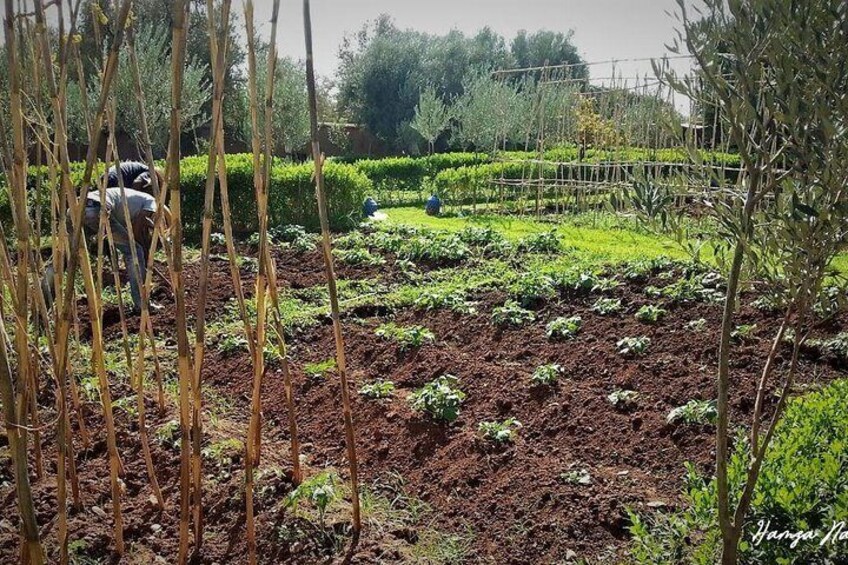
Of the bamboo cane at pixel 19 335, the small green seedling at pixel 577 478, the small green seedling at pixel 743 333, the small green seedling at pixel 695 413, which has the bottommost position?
the small green seedling at pixel 577 478

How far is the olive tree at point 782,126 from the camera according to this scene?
1.85m

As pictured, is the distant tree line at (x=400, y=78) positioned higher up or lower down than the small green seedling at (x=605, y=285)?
higher up

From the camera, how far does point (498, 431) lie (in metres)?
3.96

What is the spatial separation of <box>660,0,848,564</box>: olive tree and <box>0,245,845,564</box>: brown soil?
46.2 inches

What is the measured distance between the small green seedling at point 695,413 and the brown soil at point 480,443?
0.05m

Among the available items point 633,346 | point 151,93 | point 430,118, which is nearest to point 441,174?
point 151,93

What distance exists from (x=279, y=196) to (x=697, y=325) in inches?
337

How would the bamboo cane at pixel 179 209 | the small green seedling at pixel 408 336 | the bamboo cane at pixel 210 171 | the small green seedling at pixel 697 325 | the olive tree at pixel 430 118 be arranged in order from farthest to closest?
the olive tree at pixel 430 118 → the small green seedling at pixel 408 336 → the small green seedling at pixel 697 325 → the bamboo cane at pixel 210 171 → the bamboo cane at pixel 179 209

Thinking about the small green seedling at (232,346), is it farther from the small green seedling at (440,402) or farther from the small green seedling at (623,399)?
the small green seedling at (623,399)

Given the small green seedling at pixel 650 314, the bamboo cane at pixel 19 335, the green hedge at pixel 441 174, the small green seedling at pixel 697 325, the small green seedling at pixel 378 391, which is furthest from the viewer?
the green hedge at pixel 441 174

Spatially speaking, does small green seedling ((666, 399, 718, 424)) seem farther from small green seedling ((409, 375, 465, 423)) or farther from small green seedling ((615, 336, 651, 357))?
small green seedling ((409, 375, 465, 423))

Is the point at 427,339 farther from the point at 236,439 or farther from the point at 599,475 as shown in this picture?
the point at 599,475

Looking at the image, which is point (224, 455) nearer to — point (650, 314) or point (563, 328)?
point (563, 328)

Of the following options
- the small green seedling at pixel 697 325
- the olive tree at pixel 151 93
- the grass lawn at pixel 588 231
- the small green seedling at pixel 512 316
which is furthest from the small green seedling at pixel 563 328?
the olive tree at pixel 151 93
